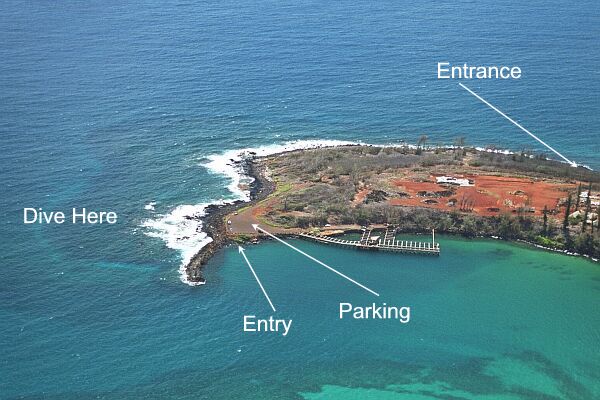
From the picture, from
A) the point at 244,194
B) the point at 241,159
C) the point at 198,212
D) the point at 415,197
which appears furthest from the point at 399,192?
A: the point at 198,212

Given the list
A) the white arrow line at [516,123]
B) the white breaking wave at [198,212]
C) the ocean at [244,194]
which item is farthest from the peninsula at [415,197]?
the white arrow line at [516,123]

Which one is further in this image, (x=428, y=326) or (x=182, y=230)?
(x=182, y=230)

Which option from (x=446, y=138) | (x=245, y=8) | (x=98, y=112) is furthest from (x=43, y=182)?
(x=245, y=8)

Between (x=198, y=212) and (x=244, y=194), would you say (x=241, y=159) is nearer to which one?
(x=244, y=194)

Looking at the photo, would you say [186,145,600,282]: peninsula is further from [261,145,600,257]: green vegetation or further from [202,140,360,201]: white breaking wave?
[202,140,360,201]: white breaking wave

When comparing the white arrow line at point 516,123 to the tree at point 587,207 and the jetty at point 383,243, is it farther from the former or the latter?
the jetty at point 383,243

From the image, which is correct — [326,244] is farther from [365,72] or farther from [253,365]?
[365,72]

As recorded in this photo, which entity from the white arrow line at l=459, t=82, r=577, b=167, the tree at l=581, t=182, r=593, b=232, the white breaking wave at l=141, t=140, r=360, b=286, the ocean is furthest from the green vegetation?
the white arrow line at l=459, t=82, r=577, b=167
